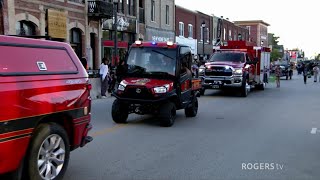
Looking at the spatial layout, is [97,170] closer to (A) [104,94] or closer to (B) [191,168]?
(B) [191,168]

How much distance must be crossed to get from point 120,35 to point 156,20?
739 centimetres

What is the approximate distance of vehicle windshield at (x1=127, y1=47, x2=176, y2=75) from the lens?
38.5ft

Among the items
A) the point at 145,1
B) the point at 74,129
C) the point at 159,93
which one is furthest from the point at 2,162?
the point at 145,1

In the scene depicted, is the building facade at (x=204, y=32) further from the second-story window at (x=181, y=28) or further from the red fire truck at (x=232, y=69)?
the red fire truck at (x=232, y=69)

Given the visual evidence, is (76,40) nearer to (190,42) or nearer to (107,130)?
(107,130)

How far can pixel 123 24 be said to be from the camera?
34.6m

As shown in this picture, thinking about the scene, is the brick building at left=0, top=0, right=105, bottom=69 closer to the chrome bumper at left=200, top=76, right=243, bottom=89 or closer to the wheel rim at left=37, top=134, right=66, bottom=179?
the chrome bumper at left=200, top=76, right=243, bottom=89

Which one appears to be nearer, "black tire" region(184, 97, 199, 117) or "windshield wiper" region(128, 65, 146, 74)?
"windshield wiper" region(128, 65, 146, 74)

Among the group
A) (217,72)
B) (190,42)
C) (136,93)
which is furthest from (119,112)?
(190,42)

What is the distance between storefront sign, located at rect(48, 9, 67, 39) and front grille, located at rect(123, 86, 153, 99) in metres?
15.1

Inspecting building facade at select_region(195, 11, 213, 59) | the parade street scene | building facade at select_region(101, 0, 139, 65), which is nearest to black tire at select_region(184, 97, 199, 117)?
the parade street scene

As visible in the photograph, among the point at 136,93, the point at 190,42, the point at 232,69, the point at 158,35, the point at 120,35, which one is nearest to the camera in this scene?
the point at 136,93

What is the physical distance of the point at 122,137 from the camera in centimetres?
975

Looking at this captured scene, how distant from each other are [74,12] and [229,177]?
23.2 m
